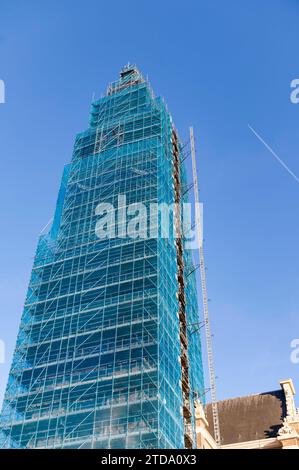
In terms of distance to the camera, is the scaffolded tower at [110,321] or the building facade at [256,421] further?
the building facade at [256,421]

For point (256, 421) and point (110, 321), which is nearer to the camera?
point (110, 321)

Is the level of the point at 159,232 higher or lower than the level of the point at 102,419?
higher

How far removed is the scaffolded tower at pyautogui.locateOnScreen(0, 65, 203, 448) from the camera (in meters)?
34.9

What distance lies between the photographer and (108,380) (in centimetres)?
3603

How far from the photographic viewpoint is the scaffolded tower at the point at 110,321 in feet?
114

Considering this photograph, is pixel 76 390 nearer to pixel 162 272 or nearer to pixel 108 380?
pixel 108 380

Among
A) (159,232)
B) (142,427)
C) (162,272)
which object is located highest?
(159,232)

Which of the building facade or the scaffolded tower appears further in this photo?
the building facade

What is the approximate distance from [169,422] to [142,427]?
7.38 feet

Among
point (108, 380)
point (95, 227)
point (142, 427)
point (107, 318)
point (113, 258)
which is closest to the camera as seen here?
point (142, 427)

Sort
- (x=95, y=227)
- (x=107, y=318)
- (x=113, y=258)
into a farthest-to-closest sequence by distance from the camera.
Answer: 1. (x=95, y=227)
2. (x=113, y=258)
3. (x=107, y=318)

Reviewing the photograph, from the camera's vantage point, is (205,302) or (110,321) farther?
(205,302)

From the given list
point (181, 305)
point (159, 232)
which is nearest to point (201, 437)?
point (181, 305)

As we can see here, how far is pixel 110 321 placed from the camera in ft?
128
